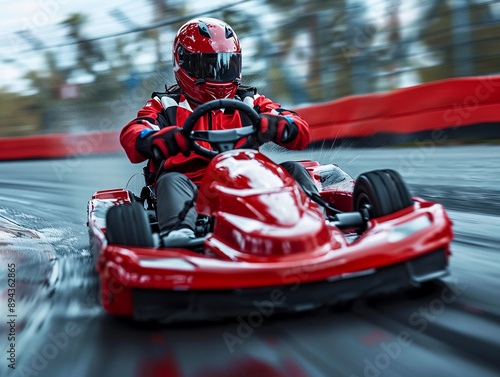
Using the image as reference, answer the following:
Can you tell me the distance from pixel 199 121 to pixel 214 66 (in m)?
0.29

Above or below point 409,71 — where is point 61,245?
below

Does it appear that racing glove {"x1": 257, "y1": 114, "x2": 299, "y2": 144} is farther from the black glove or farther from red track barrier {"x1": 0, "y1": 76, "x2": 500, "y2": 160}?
red track barrier {"x1": 0, "y1": 76, "x2": 500, "y2": 160}

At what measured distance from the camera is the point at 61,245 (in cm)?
393

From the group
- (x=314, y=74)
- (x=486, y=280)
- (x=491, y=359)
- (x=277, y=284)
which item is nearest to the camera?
(x=491, y=359)

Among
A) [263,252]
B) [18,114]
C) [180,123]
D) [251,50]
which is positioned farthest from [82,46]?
[263,252]

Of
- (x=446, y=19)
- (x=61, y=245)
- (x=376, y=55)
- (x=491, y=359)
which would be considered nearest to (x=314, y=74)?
(x=376, y=55)

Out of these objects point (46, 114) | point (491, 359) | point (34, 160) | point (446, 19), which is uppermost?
point (446, 19)

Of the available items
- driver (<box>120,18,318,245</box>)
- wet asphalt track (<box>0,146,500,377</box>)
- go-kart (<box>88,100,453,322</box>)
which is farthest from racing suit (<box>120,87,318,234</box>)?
wet asphalt track (<box>0,146,500,377</box>)

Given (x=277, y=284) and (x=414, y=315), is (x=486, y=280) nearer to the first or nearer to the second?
(x=414, y=315)

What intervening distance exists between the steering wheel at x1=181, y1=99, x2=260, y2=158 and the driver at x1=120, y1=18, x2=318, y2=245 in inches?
1.5

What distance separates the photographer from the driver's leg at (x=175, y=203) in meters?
2.64

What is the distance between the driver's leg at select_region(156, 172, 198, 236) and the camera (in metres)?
2.64

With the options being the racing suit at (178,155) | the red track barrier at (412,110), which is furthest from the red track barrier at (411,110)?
the racing suit at (178,155)

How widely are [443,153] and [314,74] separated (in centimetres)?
201
